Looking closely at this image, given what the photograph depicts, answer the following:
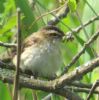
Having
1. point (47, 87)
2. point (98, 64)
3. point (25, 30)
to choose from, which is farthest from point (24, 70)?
point (98, 64)

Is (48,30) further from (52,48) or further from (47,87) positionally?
(47,87)

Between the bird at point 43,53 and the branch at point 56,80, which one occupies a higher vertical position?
the bird at point 43,53

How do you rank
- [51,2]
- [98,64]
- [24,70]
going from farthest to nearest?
[51,2] → [24,70] → [98,64]

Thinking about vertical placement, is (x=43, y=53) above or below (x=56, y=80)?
above

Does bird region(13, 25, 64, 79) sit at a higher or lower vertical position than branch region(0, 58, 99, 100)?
higher

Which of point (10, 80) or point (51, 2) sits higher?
point (51, 2)

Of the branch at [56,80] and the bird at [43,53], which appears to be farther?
the bird at [43,53]

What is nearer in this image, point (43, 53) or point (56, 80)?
point (56, 80)

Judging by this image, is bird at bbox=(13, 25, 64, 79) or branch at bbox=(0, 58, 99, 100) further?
bird at bbox=(13, 25, 64, 79)
